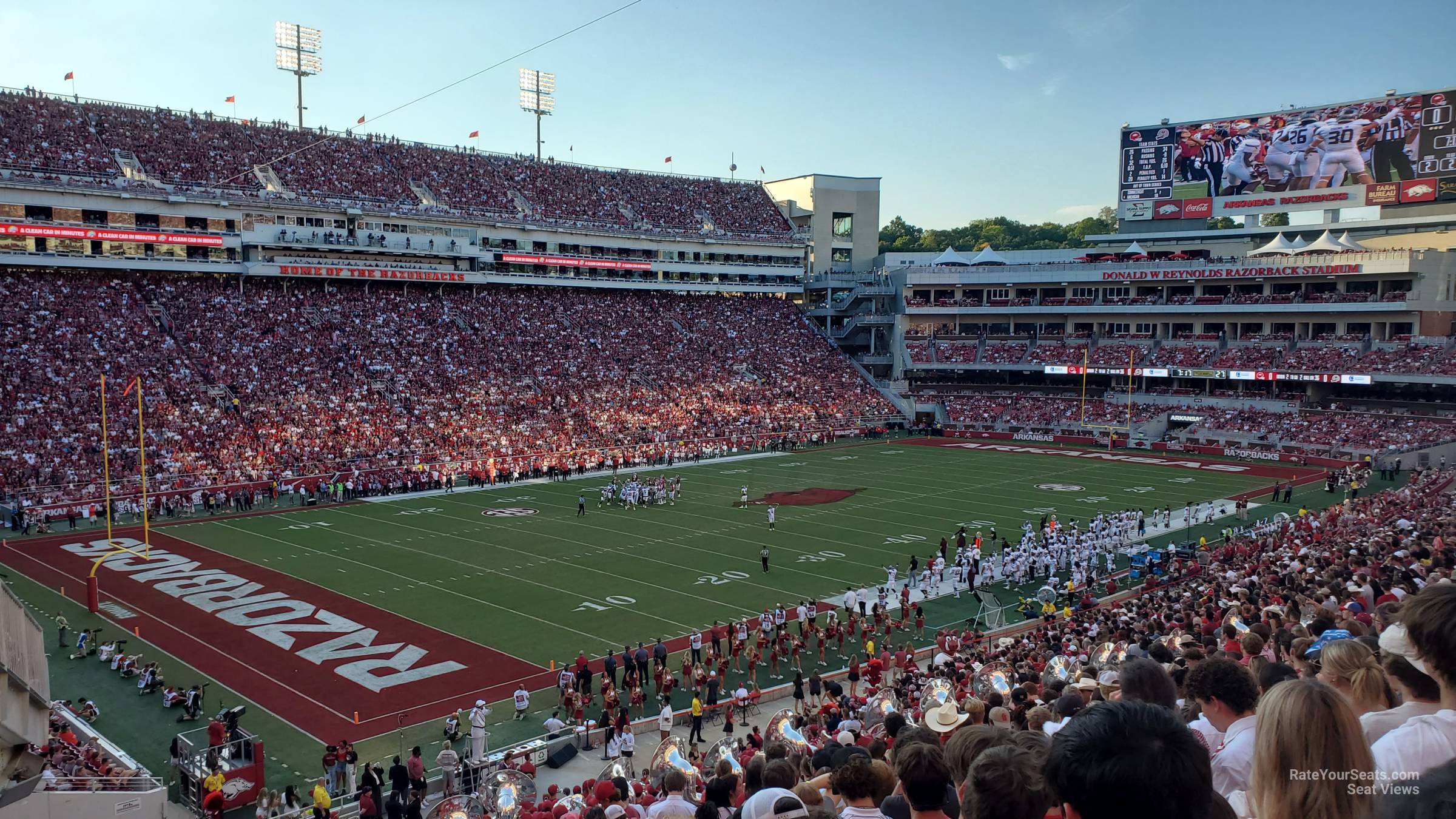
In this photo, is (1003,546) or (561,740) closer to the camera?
(561,740)

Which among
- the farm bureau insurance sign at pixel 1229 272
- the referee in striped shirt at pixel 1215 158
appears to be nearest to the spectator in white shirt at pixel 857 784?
the farm bureau insurance sign at pixel 1229 272

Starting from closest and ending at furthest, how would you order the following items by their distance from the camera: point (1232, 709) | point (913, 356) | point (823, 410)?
1. point (1232, 709)
2. point (823, 410)
3. point (913, 356)

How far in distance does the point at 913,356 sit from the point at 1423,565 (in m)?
56.3

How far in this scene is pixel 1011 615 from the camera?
21.2 metres

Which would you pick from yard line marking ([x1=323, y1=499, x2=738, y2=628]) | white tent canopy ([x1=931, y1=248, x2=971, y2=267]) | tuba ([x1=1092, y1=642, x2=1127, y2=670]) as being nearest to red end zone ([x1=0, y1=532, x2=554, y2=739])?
yard line marking ([x1=323, y1=499, x2=738, y2=628])

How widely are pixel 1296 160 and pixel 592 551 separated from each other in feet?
159

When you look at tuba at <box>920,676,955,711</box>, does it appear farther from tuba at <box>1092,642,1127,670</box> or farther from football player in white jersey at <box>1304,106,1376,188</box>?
football player in white jersey at <box>1304,106,1376,188</box>

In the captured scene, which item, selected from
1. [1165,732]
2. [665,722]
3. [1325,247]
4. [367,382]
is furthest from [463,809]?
[1325,247]

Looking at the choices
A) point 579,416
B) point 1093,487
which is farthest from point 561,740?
point 579,416

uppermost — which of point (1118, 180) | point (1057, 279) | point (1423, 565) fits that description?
point (1118, 180)

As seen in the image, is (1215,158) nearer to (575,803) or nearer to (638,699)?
(638,699)

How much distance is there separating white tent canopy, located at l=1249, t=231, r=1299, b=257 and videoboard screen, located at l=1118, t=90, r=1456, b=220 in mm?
1914

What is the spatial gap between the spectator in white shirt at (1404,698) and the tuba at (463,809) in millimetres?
7440

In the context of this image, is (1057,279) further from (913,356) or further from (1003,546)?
(1003,546)
